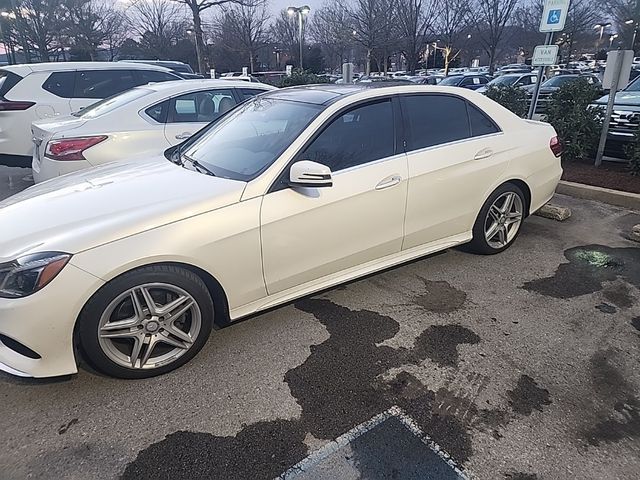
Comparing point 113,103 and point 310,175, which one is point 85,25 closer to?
point 113,103

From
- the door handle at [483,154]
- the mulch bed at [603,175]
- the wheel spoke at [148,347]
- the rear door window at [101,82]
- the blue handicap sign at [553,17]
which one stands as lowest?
the mulch bed at [603,175]

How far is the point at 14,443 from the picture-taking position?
2.23 meters

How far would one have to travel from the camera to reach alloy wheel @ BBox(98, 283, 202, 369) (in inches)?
97.2

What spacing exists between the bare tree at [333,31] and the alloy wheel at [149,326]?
29989 mm

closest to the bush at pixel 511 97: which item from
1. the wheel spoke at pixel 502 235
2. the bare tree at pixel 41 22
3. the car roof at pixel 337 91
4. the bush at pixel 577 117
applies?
the bush at pixel 577 117

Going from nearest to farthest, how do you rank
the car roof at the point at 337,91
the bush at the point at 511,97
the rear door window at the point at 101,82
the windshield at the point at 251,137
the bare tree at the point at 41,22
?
1. the windshield at the point at 251,137
2. the car roof at the point at 337,91
3. the rear door window at the point at 101,82
4. the bush at the point at 511,97
5. the bare tree at the point at 41,22

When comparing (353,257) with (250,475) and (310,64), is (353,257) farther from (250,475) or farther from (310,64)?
(310,64)

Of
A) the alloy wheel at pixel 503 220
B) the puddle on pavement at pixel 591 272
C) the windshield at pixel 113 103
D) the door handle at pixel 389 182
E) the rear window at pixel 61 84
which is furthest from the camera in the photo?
the rear window at pixel 61 84

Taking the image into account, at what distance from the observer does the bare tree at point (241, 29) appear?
35406mm

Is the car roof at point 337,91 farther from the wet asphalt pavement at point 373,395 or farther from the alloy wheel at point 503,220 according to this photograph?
the wet asphalt pavement at point 373,395

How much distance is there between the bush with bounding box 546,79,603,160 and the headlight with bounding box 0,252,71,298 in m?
7.15

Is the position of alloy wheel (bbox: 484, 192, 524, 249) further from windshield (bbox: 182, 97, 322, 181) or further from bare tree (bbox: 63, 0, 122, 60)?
bare tree (bbox: 63, 0, 122, 60)

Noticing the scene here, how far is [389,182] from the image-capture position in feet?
10.8

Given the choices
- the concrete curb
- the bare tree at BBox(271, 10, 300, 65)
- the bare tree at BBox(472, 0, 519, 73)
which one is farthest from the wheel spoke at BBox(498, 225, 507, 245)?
the bare tree at BBox(271, 10, 300, 65)
